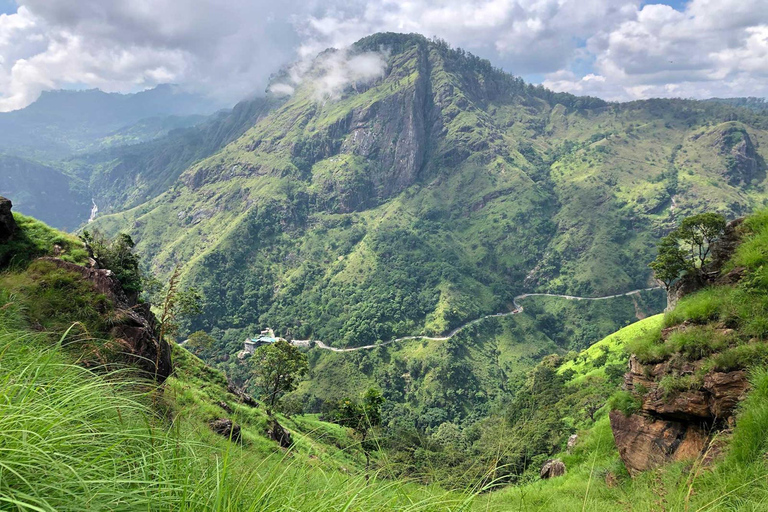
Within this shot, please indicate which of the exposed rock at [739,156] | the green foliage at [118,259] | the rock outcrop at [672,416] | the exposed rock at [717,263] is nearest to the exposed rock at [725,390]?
the rock outcrop at [672,416]

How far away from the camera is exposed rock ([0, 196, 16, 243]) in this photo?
11.6m

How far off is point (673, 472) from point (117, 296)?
1599cm

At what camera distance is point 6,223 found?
1176 cm

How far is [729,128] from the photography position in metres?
188

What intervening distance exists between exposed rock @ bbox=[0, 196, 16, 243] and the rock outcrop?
1998 cm

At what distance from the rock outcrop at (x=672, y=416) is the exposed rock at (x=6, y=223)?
65.6 ft

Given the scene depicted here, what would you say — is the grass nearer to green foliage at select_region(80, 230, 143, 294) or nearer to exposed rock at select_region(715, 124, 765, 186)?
green foliage at select_region(80, 230, 143, 294)

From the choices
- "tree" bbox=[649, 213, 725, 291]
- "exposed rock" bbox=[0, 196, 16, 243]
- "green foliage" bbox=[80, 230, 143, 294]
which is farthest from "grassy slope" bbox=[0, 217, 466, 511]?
"tree" bbox=[649, 213, 725, 291]

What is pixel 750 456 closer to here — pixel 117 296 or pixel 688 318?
pixel 688 318

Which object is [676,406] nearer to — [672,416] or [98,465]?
[672,416]

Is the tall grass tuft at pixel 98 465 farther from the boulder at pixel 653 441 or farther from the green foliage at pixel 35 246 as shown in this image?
the green foliage at pixel 35 246

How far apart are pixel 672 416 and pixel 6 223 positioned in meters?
20.7

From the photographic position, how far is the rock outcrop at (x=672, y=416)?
8.26 metres

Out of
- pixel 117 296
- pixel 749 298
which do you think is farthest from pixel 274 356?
pixel 749 298
